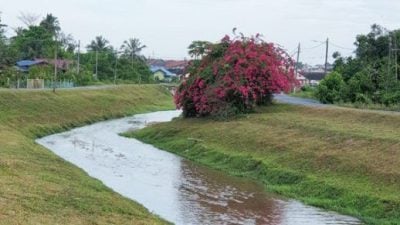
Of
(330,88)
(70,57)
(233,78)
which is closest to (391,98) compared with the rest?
(330,88)

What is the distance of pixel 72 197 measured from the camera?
1598cm

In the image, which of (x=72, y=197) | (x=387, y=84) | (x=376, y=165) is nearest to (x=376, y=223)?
(x=376, y=165)

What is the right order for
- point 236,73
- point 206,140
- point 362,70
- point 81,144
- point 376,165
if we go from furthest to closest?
point 362,70
point 236,73
point 81,144
point 206,140
point 376,165

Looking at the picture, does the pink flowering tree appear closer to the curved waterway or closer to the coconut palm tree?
the curved waterway

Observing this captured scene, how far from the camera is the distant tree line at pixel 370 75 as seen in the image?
43.2 m

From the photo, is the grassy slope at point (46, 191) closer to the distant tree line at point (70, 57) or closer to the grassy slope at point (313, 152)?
the grassy slope at point (313, 152)

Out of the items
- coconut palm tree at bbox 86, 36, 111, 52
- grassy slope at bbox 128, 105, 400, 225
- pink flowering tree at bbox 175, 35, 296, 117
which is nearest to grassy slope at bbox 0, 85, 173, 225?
grassy slope at bbox 128, 105, 400, 225

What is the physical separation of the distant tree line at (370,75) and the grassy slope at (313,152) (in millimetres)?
7274

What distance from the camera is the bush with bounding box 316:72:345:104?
157ft

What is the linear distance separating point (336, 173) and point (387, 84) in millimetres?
23271

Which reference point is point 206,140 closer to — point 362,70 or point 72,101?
point 362,70

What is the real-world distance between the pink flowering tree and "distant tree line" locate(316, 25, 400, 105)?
17.3 ft

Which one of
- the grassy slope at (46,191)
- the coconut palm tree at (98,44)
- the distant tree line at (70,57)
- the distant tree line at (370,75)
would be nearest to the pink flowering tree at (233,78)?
the distant tree line at (370,75)

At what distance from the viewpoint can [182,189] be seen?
72.9 feet
